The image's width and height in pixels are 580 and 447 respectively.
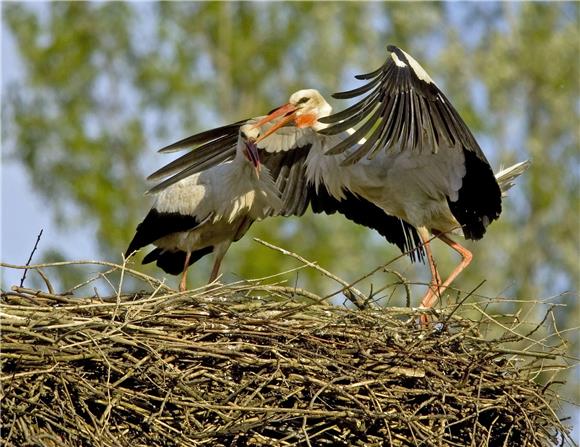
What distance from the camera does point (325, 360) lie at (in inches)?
223

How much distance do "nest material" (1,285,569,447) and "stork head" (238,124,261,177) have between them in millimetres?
2053

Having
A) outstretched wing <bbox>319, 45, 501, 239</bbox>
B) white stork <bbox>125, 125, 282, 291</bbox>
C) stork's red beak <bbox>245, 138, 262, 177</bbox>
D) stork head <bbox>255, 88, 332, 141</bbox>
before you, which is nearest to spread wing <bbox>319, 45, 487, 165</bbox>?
outstretched wing <bbox>319, 45, 501, 239</bbox>

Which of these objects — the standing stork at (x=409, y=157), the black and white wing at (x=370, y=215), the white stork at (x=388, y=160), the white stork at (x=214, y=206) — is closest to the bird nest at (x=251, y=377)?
the white stork at (x=388, y=160)

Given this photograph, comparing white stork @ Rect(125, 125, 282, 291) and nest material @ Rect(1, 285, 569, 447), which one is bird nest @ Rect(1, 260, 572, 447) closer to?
nest material @ Rect(1, 285, 569, 447)

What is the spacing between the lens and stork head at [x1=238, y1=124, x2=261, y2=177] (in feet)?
26.6

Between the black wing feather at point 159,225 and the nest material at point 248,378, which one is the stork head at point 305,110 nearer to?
the black wing feather at point 159,225

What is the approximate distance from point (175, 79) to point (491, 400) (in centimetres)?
1419

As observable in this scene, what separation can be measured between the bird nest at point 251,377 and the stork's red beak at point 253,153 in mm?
2013

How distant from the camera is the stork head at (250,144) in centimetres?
809

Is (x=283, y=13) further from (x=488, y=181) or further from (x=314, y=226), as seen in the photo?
(x=488, y=181)

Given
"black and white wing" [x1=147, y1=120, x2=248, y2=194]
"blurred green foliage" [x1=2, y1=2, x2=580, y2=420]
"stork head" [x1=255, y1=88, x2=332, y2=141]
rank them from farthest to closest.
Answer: "blurred green foliage" [x1=2, y1=2, x2=580, y2=420] → "black and white wing" [x1=147, y1=120, x2=248, y2=194] → "stork head" [x1=255, y1=88, x2=332, y2=141]

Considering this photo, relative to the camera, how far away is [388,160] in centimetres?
775

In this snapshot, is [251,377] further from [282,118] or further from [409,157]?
[282,118]

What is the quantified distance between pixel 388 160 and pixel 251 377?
254 centimetres
